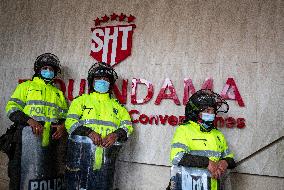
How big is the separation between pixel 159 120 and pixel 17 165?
6.56ft

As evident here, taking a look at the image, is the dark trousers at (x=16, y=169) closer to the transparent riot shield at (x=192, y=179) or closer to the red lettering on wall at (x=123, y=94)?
the red lettering on wall at (x=123, y=94)

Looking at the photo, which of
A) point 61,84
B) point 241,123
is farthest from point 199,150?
point 61,84

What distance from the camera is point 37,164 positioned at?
14.2 feet

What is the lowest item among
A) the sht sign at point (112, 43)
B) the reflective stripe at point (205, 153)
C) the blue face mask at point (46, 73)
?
the reflective stripe at point (205, 153)

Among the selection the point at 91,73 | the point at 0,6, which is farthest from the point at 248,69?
the point at 0,6

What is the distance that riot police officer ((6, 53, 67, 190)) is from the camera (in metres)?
4.24

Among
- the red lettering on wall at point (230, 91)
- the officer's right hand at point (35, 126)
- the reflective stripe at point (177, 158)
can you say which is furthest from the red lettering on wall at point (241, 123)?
the officer's right hand at point (35, 126)

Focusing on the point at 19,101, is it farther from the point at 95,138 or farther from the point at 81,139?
the point at 95,138

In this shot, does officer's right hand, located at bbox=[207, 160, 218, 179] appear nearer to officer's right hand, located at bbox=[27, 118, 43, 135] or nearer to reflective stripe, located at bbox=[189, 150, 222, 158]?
reflective stripe, located at bbox=[189, 150, 222, 158]

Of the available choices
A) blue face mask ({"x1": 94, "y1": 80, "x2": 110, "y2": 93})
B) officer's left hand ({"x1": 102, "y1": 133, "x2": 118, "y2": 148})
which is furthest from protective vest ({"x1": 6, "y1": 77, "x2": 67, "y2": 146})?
officer's left hand ({"x1": 102, "y1": 133, "x2": 118, "y2": 148})

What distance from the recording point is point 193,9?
4824mm

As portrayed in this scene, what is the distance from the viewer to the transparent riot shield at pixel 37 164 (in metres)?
4.25

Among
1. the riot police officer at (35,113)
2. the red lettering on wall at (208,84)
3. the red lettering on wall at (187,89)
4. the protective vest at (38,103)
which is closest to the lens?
the riot police officer at (35,113)

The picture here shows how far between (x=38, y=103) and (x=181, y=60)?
209cm
